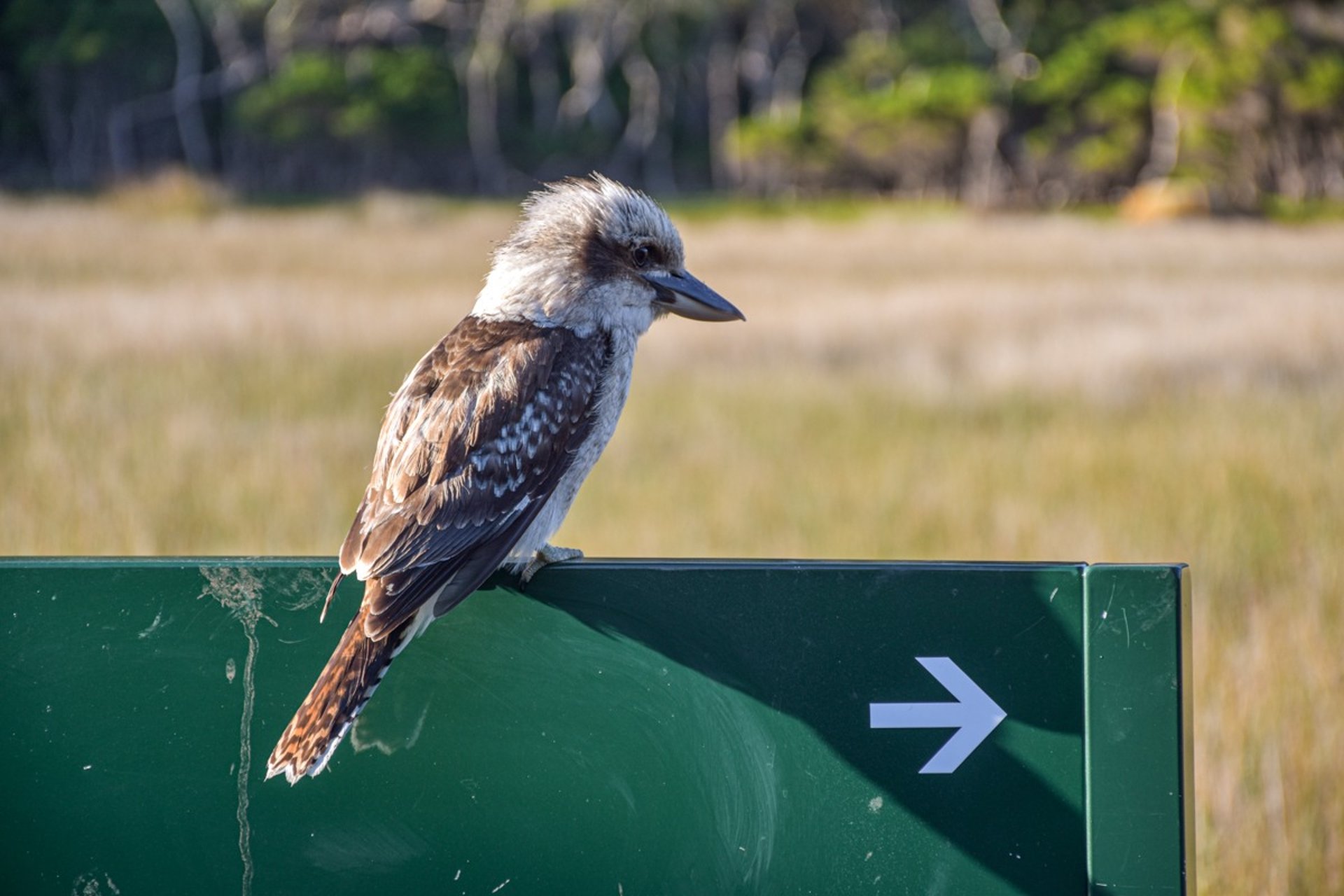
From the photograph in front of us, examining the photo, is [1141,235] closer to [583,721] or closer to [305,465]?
[305,465]

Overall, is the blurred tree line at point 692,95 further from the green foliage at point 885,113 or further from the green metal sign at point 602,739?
the green metal sign at point 602,739

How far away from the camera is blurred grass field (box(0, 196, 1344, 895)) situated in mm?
4785

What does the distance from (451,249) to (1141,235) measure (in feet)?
24.5

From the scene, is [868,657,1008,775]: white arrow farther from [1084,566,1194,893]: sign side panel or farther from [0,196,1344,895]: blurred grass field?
[0,196,1344,895]: blurred grass field

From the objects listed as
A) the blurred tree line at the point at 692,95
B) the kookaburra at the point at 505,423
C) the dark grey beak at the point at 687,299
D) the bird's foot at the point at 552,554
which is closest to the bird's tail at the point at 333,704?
the kookaburra at the point at 505,423

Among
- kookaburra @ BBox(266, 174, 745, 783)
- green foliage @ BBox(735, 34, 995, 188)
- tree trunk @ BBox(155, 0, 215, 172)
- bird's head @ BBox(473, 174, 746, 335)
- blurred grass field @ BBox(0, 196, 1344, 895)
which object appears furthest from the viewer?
green foliage @ BBox(735, 34, 995, 188)

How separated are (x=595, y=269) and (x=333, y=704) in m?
1.27

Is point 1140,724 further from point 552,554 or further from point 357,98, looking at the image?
point 357,98

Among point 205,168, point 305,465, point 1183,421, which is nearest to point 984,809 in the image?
point 305,465

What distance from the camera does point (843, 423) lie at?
26.5ft

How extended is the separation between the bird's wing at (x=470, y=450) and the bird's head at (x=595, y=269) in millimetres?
89

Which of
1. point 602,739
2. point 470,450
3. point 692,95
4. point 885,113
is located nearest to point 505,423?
point 470,450

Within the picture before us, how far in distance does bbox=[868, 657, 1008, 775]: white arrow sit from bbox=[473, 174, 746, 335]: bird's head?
3.57ft

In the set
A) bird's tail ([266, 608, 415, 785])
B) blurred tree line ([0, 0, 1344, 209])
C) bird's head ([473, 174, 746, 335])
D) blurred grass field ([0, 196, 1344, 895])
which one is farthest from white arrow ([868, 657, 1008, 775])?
blurred tree line ([0, 0, 1344, 209])
